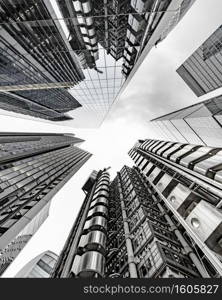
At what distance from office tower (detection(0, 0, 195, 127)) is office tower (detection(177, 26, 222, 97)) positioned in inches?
1688

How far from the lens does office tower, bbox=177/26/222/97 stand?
194ft

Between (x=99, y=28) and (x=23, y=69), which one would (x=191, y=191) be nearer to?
(x=99, y=28)

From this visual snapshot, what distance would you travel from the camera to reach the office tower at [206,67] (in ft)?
194

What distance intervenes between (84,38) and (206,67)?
65439mm

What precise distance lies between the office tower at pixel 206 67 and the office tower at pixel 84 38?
42.9m

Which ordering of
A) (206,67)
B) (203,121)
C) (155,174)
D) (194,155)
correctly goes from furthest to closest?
(206,67), (155,174), (203,121), (194,155)

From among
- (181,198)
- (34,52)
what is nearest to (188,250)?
(181,198)

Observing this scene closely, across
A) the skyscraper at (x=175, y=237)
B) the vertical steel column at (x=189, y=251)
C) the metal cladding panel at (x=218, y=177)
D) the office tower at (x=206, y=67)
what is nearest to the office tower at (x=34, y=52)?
the metal cladding panel at (x=218, y=177)

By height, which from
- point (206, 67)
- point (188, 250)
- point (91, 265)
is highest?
point (206, 67)

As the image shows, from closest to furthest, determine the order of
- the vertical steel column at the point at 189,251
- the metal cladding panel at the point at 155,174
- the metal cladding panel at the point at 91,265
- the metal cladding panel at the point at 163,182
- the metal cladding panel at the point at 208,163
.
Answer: the vertical steel column at the point at 189,251 < the metal cladding panel at the point at 208,163 < the metal cladding panel at the point at 91,265 < the metal cladding panel at the point at 163,182 < the metal cladding panel at the point at 155,174

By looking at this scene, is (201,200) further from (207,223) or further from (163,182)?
(163,182)

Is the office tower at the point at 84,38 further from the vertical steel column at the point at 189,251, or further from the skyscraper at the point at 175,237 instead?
the vertical steel column at the point at 189,251

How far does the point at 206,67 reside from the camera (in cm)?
6825

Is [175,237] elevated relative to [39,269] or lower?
elevated
